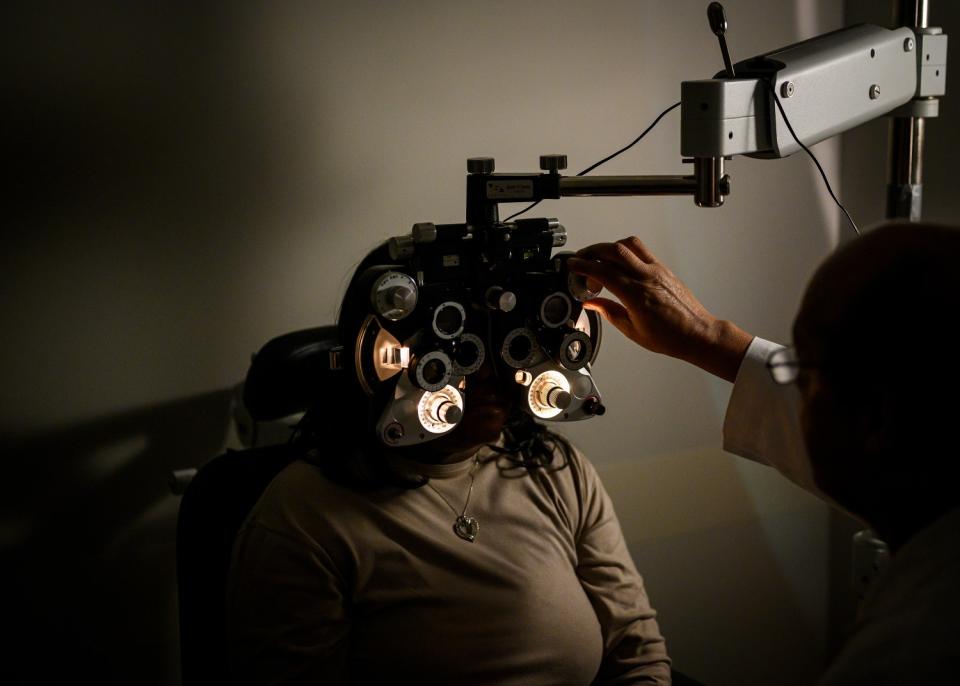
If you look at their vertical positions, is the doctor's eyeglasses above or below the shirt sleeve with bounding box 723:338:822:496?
above

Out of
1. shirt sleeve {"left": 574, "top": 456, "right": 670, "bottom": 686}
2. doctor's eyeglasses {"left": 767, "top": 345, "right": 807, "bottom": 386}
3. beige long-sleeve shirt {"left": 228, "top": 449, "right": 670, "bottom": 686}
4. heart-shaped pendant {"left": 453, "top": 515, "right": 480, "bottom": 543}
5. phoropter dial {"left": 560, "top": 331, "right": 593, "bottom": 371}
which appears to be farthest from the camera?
shirt sleeve {"left": 574, "top": 456, "right": 670, "bottom": 686}

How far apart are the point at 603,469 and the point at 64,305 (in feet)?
4.07

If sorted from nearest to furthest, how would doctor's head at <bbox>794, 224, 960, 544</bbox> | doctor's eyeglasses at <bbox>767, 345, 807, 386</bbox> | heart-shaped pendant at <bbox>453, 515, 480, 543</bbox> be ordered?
1. doctor's head at <bbox>794, 224, 960, 544</bbox>
2. doctor's eyeglasses at <bbox>767, 345, 807, 386</bbox>
3. heart-shaped pendant at <bbox>453, 515, 480, 543</bbox>

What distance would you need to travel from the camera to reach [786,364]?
0.99 metres

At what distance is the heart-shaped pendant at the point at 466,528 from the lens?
1.48 metres

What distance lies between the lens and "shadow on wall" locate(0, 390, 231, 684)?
164 cm

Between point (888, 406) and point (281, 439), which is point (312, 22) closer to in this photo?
point (281, 439)

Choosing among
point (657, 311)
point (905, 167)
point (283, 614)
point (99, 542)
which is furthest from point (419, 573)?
point (905, 167)

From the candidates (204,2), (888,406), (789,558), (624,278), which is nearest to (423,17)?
(204,2)

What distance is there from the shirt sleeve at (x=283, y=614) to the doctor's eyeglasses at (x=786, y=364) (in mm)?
712

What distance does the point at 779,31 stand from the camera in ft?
7.46

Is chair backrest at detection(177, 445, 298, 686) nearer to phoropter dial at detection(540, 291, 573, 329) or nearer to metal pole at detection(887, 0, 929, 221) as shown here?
phoropter dial at detection(540, 291, 573, 329)

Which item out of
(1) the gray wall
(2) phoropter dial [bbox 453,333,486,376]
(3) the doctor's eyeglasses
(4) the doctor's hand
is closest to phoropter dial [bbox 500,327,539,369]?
(2) phoropter dial [bbox 453,333,486,376]

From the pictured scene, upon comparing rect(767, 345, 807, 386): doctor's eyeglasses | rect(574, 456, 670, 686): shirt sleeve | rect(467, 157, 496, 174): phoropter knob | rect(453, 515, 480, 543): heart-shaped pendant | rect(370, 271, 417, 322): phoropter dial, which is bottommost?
rect(574, 456, 670, 686): shirt sleeve
